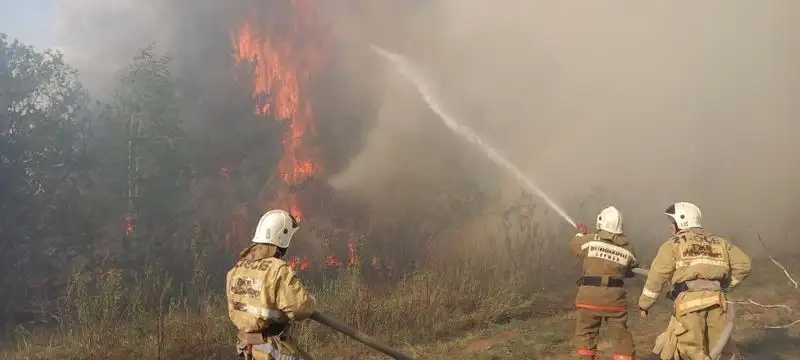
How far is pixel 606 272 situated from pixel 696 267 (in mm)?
1556

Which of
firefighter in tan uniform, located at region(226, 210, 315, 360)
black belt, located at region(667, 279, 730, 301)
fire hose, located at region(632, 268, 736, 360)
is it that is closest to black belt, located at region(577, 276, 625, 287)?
black belt, located at region(667, 279, 730, 301)

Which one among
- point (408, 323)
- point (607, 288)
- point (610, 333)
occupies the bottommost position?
point (408, 323)

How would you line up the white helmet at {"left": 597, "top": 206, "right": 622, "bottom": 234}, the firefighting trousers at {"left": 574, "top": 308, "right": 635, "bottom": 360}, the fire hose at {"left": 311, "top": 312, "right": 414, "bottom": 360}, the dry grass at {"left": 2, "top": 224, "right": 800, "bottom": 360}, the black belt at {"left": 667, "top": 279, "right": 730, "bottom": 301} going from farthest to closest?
1. the dry grass at {"left": 2, "top": 224, "right": 800, "bottom": 360}
2. the white helmet at {"left": 597, "top": 206, "right": 622, "bottom": 234}
3. the firefighting trousers at {"left": 574, "top": 308, "right": 635, "bottom": 360}
4. the black belt at {"left": 667, "top": 279, "right": 730, "bottom": 301}
5. the fire hose at {"left": 311, "top": 312, "right": 414, "bottom": 360}

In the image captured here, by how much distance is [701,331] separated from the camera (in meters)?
6.03

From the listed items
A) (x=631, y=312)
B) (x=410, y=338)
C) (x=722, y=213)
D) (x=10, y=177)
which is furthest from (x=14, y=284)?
(x=722, y=213)

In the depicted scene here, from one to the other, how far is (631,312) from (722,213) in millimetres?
12368

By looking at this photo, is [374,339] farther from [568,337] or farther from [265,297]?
[568,337]

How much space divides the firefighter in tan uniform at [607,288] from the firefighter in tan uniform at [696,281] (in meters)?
1.16

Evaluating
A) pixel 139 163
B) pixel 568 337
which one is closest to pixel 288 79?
pixel 139 163

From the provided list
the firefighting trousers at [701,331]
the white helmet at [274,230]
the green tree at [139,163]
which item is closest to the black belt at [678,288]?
the firefighting trousers at [701,331]

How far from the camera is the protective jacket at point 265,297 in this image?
14.7 ft

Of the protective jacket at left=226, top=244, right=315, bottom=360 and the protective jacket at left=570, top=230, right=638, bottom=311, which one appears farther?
the protective jacket at left=570, top=230, right=638, bottom=311

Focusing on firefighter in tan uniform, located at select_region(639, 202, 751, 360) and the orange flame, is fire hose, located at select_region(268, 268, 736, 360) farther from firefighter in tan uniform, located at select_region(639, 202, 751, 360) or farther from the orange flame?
the orange flame

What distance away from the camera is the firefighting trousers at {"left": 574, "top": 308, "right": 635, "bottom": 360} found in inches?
291
